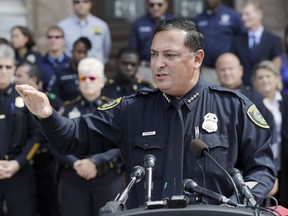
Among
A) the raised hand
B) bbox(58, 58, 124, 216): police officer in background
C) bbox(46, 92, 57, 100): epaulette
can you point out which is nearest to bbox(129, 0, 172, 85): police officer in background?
bbox(46, 92, 57, 100): epaulette

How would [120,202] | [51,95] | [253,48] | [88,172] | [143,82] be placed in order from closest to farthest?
1. [120,202]
2. [88,172]
3. [51,95]
4. [143,82]
5. [253,48]

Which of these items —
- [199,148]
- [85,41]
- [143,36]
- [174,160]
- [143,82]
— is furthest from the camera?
[143,36]

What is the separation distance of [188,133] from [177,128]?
0.07 meters

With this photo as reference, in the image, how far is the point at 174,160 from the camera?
4309 mm

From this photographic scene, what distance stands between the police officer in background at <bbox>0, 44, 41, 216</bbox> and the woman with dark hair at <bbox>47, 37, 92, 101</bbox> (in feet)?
3.57

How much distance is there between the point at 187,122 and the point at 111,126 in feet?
1.50

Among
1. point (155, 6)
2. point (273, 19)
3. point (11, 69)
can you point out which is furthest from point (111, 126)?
point (273, 19)

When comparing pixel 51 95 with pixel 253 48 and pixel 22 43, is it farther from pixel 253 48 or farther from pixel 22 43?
pixel 253 48

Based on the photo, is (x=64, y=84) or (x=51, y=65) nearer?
(x=64, y=84)

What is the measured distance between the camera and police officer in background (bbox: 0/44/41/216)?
7426mm

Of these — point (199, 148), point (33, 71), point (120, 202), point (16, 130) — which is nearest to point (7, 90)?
point (16, 130)

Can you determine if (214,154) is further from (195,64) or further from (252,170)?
(195,64)

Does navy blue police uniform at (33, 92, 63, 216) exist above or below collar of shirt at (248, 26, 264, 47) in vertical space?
below

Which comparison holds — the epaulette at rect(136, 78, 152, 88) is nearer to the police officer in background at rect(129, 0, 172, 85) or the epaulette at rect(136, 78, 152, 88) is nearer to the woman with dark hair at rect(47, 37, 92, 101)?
the woman with dark hair at rect(47, 37, 92, 101)
